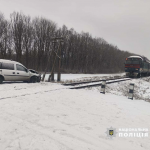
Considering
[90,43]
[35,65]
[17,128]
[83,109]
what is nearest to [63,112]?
[83,109]

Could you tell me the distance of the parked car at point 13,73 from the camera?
29.3 feet

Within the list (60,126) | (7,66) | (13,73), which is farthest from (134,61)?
(60,126)

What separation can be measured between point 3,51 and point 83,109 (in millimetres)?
30029

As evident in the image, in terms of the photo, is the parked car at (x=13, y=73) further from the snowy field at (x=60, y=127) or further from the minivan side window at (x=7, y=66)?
the snowy field at (x=60, y=127)

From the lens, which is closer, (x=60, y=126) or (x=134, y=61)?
(x=60, y=126)

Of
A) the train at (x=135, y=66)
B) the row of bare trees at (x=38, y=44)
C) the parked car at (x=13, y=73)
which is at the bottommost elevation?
the parked car at (x=13, y=73)

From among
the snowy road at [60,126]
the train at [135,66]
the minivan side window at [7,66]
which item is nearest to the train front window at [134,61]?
the train at [135,66]

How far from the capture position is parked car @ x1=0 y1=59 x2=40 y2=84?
29.3 feet

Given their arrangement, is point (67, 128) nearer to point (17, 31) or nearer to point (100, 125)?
point (100, 125)

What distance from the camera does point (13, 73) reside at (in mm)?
9445

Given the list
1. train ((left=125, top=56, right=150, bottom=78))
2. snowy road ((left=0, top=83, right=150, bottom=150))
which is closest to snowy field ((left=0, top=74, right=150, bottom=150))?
snowy road ((left=0, top=83, right=150, bottom=150))

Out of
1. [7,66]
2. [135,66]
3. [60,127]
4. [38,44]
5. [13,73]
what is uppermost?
[38,44]

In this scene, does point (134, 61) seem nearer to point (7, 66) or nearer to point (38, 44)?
point (7, 66)

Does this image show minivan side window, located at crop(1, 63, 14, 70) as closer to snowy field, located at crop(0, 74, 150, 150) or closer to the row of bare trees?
snowy field, located at crop(0, 74, 150, 150)
